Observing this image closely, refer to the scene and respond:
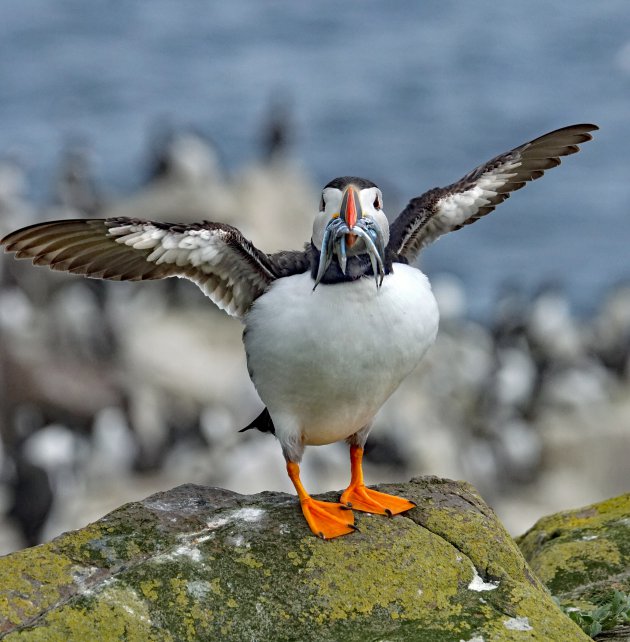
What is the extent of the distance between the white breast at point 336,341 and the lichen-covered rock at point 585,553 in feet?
4.83

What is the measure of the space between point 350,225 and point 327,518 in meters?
1.50

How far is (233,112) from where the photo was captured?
163 feet

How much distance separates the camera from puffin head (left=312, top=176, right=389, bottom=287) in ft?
18.2

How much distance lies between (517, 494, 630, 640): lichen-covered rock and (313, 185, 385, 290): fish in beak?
2.04 meters

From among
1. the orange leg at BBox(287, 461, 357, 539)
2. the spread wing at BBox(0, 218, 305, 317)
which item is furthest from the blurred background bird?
the spread wing at BBox(0, 218, 305, 317)

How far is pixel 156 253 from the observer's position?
5902mm

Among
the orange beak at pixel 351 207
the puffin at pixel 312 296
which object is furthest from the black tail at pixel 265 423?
the orange beak at pixel 351 207

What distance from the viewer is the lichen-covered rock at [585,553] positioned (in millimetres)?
6371

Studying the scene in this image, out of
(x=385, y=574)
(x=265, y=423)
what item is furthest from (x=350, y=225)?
(x=265, y=423)

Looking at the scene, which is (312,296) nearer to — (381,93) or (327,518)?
(327,518)

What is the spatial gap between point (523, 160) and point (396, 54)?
5201 cm

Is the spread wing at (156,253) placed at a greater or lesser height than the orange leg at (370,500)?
greater

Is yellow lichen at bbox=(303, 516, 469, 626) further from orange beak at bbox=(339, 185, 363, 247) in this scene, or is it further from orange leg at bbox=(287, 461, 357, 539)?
orange beak at bbox=(339, 185, 363, 247)

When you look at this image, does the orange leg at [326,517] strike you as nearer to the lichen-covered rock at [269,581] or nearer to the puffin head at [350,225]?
the lichen-covered rock at [269,581]
